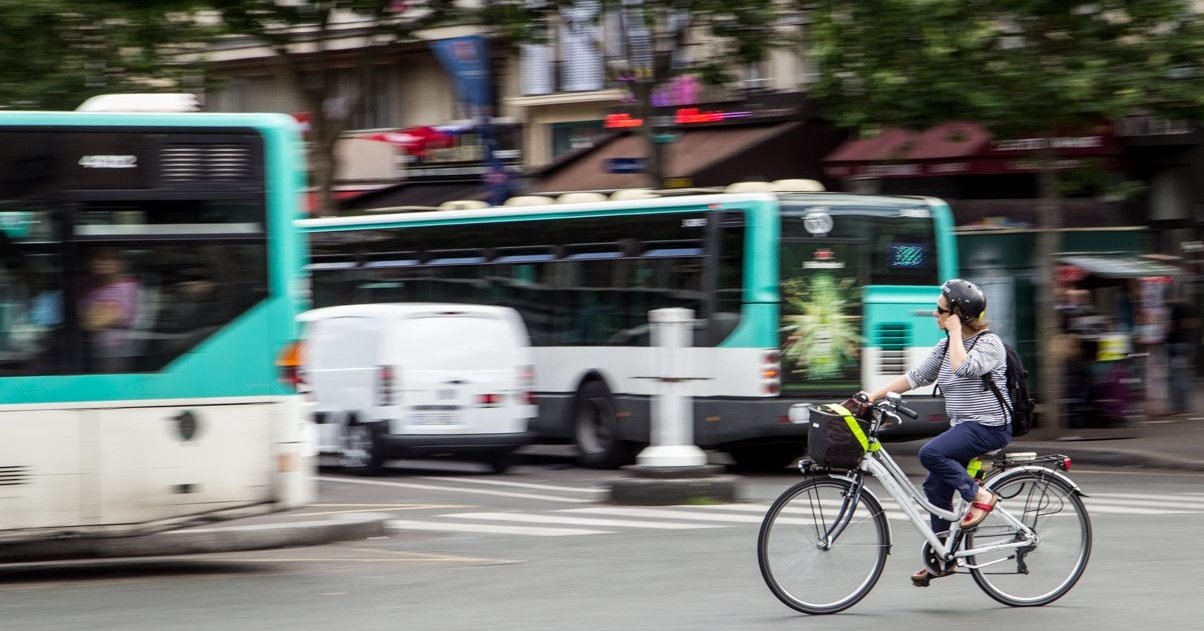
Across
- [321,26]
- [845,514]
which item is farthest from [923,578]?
[321,26]

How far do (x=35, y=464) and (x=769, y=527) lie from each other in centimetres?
429

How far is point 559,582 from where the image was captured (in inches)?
408

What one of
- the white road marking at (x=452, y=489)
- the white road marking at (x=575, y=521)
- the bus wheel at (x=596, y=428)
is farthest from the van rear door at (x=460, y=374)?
the white road marking at (x=575, y=521)

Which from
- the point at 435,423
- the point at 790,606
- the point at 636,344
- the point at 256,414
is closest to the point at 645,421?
the point at 636,344

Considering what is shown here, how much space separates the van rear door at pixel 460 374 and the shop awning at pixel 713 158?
37.3 feet

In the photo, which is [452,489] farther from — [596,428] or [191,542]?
[191,542]

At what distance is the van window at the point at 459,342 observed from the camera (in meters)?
18.3

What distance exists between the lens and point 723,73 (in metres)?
27.5

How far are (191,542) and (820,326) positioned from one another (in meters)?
7.91

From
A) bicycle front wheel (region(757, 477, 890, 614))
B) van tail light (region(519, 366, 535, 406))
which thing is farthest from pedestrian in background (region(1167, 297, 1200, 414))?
bicycle front wheel (region(757, 477, 890, 614))

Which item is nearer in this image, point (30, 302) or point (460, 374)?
point (30, 302)

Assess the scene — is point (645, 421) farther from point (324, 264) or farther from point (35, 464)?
point (35, 464)

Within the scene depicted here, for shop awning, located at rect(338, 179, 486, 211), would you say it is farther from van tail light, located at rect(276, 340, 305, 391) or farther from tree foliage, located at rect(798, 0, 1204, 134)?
van tail light, located at rect(276, 340, 305, 391)

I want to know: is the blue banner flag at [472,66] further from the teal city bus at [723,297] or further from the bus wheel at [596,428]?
the bus wheel at [596,428]
